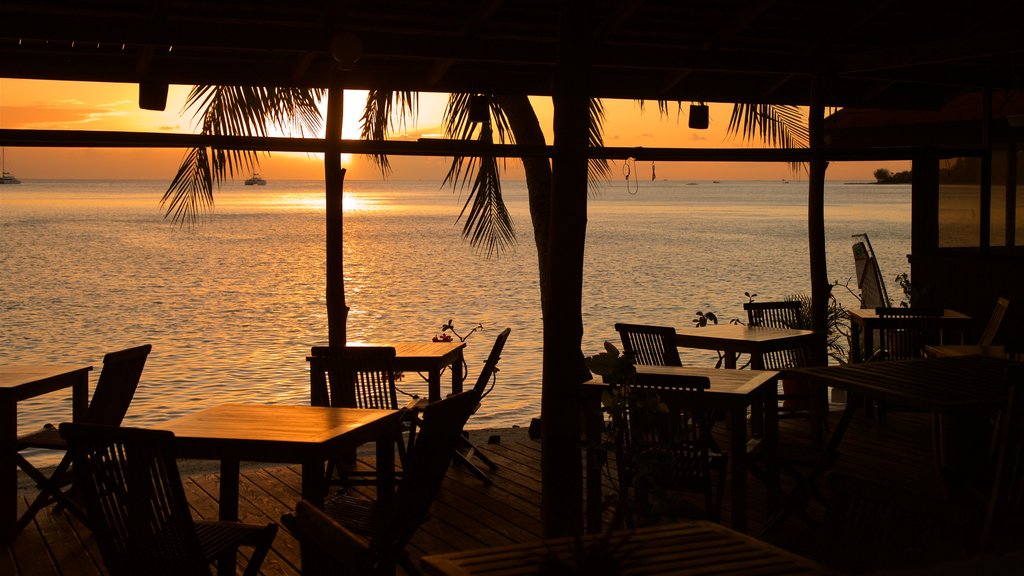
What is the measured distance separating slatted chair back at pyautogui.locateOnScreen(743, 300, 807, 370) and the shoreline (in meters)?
1.82

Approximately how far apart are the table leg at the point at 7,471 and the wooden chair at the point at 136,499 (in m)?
1.68

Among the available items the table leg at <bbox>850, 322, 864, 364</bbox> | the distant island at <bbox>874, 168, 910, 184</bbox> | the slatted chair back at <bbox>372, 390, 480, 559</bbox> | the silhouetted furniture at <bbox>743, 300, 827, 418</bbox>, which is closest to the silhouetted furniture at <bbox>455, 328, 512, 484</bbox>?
the slatted chair back at <bbox>372, 390, 480, 559</bbox>

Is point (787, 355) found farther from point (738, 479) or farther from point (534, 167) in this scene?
point (738, 479)

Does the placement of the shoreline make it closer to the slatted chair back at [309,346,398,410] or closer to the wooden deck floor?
the wooden deck floor

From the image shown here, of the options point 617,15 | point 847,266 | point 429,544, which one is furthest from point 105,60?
point 847,266

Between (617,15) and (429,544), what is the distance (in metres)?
3.00

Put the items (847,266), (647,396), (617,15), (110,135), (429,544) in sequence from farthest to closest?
(847,266) → (617,15) → (110,135) → (429,544) → (647,396)

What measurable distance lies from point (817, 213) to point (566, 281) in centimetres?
354

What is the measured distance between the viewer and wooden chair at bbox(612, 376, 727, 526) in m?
3.61

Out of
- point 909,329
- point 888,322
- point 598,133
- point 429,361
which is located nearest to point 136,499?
point 429,361

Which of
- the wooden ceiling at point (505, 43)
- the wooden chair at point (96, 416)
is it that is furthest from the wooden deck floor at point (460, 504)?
the wooden ceiling at point (505, 43)

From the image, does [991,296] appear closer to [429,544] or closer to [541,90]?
[541,90]

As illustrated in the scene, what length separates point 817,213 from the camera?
7145 mm

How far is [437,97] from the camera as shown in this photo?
11.6m
